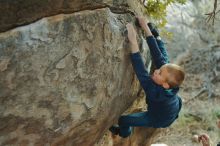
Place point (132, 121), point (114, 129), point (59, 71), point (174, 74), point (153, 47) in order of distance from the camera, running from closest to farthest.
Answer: point (59, 71) → point (174, 74) → point (153, 47) → point (132, 121) → point (114, 129)

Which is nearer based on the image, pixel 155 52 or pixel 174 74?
pixel 174 74

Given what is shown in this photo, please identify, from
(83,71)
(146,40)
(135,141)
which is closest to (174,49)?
(135,141)

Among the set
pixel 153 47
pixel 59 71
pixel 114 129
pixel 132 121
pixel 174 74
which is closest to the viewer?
pixel 59 71

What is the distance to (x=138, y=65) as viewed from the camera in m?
4.85

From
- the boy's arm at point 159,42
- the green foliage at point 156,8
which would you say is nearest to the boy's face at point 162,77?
the boy's arm at point 159,42

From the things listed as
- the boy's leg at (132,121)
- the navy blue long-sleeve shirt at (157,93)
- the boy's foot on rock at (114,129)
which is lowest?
the boy's foot on rock at (114,129)

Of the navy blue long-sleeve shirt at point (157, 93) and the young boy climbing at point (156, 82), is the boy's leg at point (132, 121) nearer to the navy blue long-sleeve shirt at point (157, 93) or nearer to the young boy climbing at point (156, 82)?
the young boy climbing at point (156, 82)

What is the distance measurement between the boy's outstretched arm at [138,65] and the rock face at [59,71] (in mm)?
84

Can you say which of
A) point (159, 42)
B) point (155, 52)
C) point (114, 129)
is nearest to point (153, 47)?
point (155, 52)

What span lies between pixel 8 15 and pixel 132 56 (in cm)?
159

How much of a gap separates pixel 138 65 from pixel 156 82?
286 mm

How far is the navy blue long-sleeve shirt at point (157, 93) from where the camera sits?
4.84m

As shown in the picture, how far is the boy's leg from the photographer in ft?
17.3

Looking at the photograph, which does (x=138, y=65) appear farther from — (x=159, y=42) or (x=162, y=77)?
(x=159, y=42)
